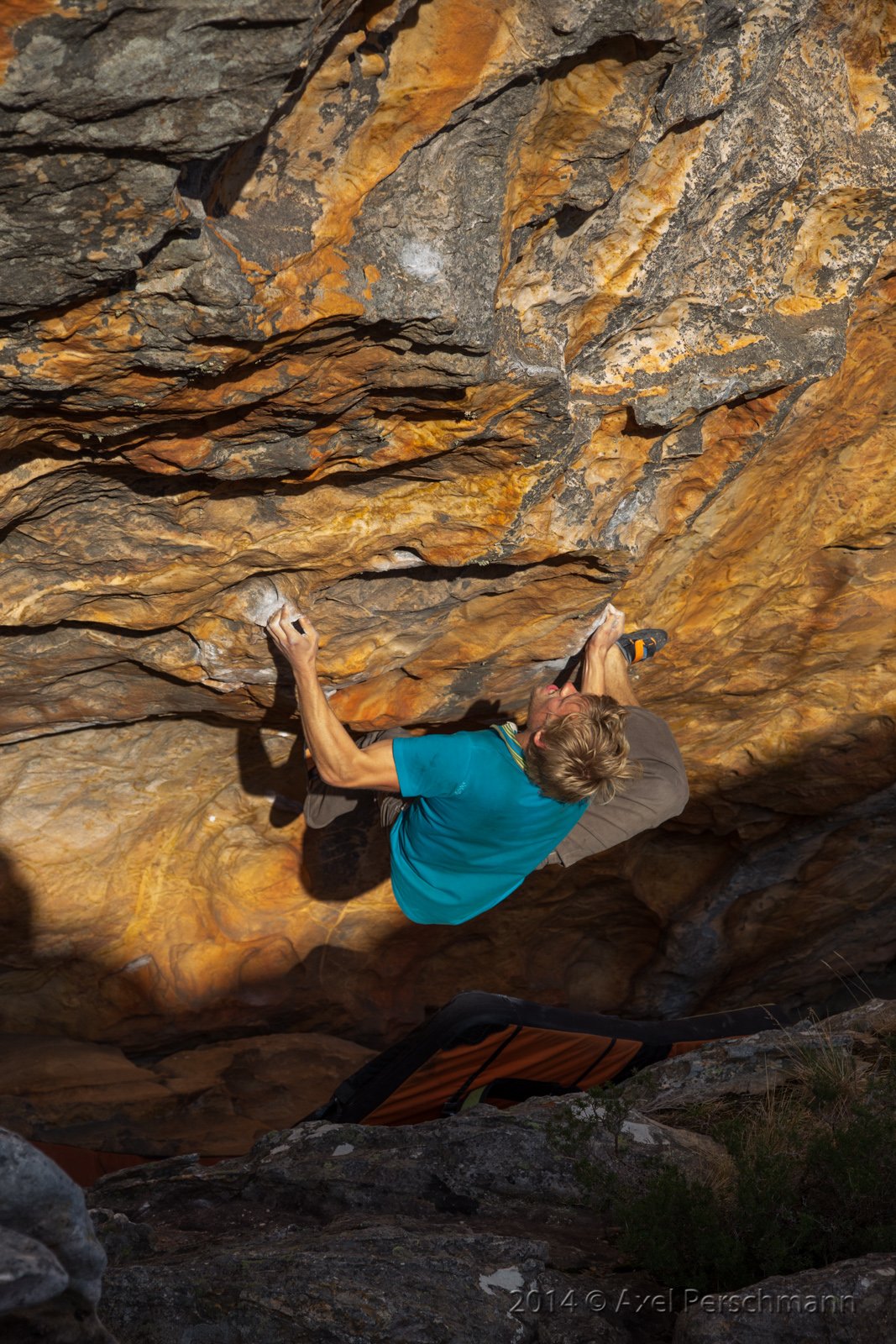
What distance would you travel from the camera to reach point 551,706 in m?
2.96

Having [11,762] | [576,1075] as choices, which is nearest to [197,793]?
Answer: [11,762]

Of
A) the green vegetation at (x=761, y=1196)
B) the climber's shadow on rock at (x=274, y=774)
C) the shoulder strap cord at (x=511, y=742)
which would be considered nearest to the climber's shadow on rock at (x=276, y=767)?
the climber's shadow on rock at (x=274, y=774)

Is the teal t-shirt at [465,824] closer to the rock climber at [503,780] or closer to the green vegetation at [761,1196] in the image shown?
the rock climber at [503,780]

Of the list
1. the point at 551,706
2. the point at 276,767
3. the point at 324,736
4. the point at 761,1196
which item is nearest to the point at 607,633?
the point at 551,706

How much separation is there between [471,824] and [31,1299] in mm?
1880

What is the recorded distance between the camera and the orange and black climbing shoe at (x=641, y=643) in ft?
11.4

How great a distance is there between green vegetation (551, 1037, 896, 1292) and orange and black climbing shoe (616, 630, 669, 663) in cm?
142

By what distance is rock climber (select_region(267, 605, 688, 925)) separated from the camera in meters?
2.84

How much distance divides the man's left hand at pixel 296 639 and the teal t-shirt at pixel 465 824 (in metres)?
0.37

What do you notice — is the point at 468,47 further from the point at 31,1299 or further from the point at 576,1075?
the point at 576,1075

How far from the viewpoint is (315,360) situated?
222 centimetres

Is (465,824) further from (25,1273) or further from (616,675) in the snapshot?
(25,1273)

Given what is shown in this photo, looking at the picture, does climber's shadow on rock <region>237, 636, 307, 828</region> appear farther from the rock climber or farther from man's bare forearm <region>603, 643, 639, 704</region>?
man's bare forearm <region>603, 643, 639, 704</region>

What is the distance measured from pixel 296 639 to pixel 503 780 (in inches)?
29.4
